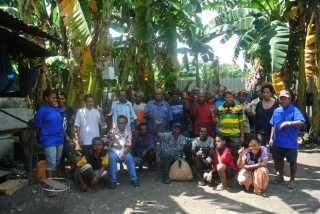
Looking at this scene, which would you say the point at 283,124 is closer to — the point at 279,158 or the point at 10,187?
the point at 279,158

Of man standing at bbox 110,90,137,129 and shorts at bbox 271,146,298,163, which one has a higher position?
man standing at bbox 110,90,137,129

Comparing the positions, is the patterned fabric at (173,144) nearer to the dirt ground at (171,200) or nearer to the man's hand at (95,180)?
the dirt ground at (171,200)

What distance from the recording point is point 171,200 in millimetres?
5812

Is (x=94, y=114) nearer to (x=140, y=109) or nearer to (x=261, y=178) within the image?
(x=140, y=109)

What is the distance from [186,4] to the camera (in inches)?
429

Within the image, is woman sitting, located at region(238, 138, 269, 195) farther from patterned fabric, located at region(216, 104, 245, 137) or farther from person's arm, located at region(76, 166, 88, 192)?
person's arm, located at region(76, 166, 88, 192)

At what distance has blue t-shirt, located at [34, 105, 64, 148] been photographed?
6023 mm

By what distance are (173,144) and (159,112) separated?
2.95 ft

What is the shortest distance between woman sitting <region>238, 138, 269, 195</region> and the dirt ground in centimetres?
17

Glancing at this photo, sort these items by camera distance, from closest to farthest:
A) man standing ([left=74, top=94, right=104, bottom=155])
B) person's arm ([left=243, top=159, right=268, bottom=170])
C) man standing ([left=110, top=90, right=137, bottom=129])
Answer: person's arm ([left=243, top=159, right=268, bottom=170]) < man standing ([left=74, top=94, right=104, bottom=155]) < man standing ([left=110, top=90, right=137, bottom=129])

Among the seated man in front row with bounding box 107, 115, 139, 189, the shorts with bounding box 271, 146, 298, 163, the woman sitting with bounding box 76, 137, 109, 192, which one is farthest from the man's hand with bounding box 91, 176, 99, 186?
the shorts with bounding box 271, 146, 298, 163

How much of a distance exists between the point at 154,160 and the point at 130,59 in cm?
338

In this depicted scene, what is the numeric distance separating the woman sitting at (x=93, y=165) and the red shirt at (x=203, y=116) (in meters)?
2.16

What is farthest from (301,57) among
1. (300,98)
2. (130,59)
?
(130,59)
